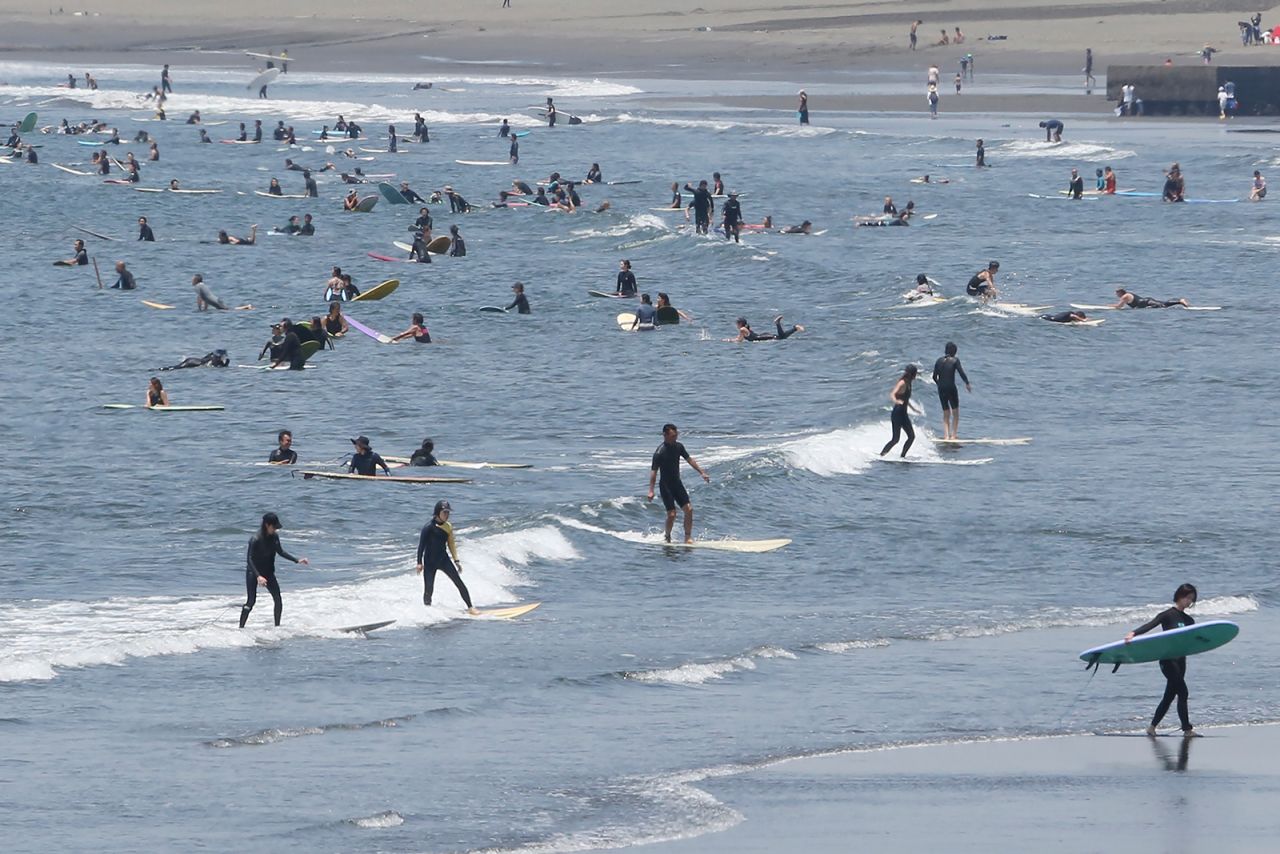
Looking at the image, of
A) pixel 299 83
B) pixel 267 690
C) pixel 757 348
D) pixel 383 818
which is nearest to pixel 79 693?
pixel 267 690

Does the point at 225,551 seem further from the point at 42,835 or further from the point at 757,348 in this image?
the point at 757,348

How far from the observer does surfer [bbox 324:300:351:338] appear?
145 ft

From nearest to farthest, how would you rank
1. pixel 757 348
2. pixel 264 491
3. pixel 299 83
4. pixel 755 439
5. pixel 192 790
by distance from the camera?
1. pixel 192 790
2. pixel 264 491
3. pixel 755 439
4. pixel 757 348
5. pixel 299 83

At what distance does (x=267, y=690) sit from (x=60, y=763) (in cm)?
286

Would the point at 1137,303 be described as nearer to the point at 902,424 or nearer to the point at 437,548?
the point at 902,424

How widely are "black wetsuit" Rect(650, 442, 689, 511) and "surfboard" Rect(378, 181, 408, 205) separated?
44800 millimetres

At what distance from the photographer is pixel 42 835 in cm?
1485

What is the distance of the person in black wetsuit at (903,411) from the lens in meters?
31.2

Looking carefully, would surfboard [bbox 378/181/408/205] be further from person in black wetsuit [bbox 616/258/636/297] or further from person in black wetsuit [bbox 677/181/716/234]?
person in black wetsuit [bbox 616/258/636/297]

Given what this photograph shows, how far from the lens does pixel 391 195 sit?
7012 cm

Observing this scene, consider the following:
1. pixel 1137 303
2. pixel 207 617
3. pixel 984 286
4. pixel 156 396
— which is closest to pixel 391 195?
pixel 984 286

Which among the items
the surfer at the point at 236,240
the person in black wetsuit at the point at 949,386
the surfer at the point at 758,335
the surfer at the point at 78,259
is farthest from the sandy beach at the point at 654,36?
the person in black wetsuit at the point at 949,386

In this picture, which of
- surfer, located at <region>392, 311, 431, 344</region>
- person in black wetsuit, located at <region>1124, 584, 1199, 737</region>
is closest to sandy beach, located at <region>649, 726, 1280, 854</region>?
person in black wetsuit, located at <region>1124, 584, 1199, 737</region>

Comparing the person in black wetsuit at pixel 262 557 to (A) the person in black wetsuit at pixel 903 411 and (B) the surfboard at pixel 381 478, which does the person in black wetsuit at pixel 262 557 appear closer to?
(B) the surfboard at pixel 381 478
